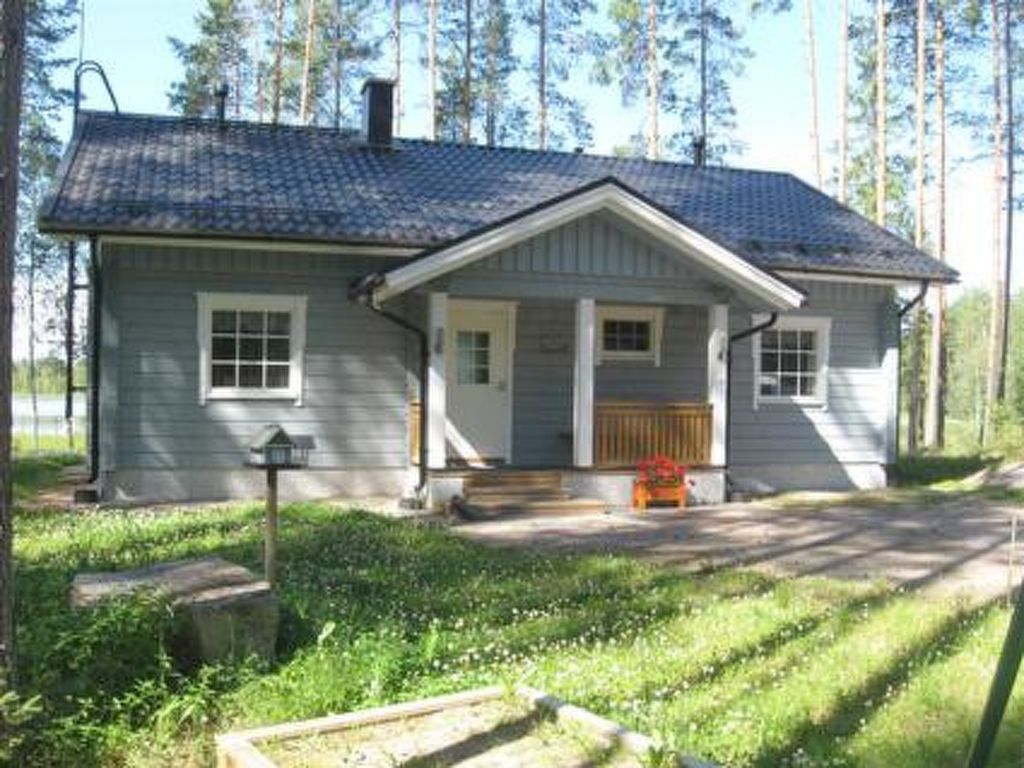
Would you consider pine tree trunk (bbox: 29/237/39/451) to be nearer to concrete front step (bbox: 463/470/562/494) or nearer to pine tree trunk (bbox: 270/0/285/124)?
pine tree trunk (bbox: 270/0/285/124)

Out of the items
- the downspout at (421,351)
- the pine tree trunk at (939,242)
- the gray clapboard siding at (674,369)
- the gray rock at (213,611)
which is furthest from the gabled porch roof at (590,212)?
the pine tree trunk at (939,242)

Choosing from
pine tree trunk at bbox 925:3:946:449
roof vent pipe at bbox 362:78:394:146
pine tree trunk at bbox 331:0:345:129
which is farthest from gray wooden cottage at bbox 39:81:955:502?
pine tree trunk at bbox 331:0:345:129

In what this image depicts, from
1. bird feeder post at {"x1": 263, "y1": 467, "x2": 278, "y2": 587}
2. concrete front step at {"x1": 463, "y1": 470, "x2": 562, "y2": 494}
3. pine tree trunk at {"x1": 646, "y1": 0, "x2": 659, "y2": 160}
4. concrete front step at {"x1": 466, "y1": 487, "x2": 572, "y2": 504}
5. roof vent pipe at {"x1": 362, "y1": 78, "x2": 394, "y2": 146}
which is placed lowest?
concrete front step at {"x1": 466, "y1": 487, "x2": 572, "y2": 504}

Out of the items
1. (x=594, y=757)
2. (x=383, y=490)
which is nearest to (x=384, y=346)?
(x=383, y=490)

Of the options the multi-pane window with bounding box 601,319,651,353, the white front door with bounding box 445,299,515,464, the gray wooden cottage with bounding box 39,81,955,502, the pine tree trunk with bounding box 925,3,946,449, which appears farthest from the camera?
the pine tree trunk with bounding box 925,3,946,449

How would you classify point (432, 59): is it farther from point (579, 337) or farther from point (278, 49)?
point (579, 337)

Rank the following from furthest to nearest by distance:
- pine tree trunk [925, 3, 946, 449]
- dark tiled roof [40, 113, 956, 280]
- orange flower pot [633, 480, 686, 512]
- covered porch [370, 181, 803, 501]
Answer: pine tree trunk [925, 3, 946, 449]
orange flower pot [633, 480, 686, 512]
dark tiled roof [40, 113, 956, 280]
covered porch [370, 181, 803, 501]

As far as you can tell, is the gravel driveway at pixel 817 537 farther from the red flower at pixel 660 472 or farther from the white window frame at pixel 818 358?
the white window frame at pixel 818 358

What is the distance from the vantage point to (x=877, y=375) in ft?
54.3

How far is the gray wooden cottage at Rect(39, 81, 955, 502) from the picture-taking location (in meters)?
12.9

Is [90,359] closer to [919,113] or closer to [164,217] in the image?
[164,217]

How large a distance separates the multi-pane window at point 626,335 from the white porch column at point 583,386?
1960 millimetres

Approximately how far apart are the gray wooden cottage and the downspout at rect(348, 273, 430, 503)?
8 cm

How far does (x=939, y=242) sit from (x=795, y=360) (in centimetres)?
1113
